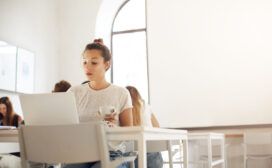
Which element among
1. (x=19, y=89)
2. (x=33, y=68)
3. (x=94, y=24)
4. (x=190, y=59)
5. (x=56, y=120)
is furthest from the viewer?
(x=94, y=24)

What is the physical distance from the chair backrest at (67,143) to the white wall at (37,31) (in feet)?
9.55

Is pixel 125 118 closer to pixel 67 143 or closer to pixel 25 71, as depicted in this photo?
pixel 67 143

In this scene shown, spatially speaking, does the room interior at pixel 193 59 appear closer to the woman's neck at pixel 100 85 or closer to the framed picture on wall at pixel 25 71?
the framed picture on wall at pixel 25 71

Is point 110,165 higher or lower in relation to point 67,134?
lower

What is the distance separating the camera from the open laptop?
4.93ft

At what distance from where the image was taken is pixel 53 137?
146 centimetres

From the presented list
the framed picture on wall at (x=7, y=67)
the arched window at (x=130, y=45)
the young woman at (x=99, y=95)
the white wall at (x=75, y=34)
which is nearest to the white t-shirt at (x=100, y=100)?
the young woman at (x=99, y=95)

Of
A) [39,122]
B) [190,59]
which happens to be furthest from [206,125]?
[39,122]

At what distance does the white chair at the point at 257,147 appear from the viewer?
14.7ft

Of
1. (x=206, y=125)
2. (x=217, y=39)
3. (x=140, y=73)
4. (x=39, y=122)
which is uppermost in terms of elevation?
(x=217, y=39)

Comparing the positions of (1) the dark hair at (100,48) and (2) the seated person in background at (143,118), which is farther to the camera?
(2) the seated person in background at (143,118)

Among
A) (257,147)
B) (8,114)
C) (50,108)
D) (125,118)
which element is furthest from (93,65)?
(257,147)

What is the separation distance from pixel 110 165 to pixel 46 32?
411 centimetres

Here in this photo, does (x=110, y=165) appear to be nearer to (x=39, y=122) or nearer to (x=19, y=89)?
(x=39, y=122)
